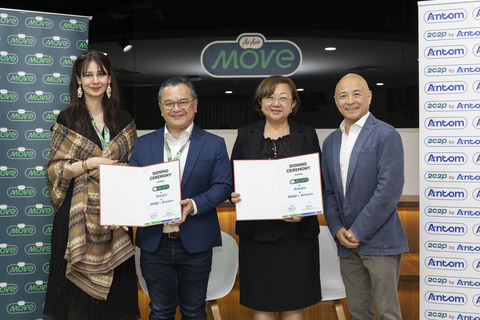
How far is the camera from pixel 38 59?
2801 millimetres

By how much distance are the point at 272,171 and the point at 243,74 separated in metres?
2.49

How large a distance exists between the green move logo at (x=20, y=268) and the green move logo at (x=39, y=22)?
182cm

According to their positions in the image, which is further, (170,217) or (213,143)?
(213,143)

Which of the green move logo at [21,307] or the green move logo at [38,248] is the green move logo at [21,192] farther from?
the green move logo at [21,307]

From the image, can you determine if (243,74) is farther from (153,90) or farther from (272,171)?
(272,171)

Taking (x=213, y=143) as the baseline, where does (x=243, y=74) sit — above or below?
above

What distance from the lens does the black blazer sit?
7.36 feet

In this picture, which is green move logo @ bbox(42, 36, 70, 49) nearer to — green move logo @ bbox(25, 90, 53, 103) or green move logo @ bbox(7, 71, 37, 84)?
green move logo @ bbox(7, 71, 37, 84)

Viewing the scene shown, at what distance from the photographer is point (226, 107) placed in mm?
4352

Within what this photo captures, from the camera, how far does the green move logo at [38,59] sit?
2.79 metres

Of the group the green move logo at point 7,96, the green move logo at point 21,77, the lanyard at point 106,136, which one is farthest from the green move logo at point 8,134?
the lanyard at point 106,136

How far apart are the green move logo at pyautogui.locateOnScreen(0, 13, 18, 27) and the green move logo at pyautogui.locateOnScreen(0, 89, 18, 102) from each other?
1.66ft

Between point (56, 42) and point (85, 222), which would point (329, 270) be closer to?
point (85, 222)

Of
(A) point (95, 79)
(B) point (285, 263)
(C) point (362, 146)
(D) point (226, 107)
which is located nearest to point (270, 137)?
(C) point (362, 146)
